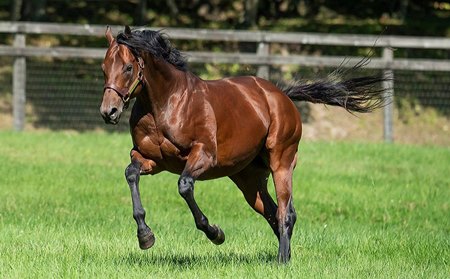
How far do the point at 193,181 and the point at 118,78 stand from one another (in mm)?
931

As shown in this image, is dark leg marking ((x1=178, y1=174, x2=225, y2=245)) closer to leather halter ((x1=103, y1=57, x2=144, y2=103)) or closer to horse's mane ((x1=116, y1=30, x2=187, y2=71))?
leather halter ((x1=103, y1=57, x2=144, y2=103))

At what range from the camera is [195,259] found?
819 centimetres

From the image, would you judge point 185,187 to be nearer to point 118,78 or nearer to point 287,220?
point 118,78

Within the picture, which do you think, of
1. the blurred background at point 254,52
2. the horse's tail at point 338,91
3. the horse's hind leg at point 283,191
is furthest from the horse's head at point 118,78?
the blurred background at point 254,52

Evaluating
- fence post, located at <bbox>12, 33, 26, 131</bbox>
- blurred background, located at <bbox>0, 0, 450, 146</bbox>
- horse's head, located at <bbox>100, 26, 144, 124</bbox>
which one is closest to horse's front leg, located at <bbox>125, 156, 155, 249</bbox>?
horse's head, located at <bbox>100, 26, 144, 124</bbox>

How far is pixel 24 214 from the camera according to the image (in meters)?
11.2

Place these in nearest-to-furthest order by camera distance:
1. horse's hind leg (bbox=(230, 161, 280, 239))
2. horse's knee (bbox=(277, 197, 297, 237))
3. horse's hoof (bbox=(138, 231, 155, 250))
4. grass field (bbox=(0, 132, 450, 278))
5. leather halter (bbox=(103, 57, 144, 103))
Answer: leather halter (bbox=(103, 57, 144, 103)), horse's hoof (bbox=(138, 231, 155, 250)), grass field (bbox=(0, 132, 450, 278)), horse's knee (bbox=(277, 197, 297, 237)), horse's hind leg (bbox=(230, 161, 280, 239))

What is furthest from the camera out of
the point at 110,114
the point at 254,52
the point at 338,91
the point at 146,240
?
the point at 254,52

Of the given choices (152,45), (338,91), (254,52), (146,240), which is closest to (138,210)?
(146,240)

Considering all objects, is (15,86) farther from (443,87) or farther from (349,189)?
(443,87)

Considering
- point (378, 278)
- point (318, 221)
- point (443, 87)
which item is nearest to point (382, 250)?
point (378, 278)

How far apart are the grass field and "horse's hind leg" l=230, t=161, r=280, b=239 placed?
35 cm

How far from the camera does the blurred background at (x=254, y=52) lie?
18359mm

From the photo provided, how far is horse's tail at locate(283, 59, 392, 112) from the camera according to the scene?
9344 mm
